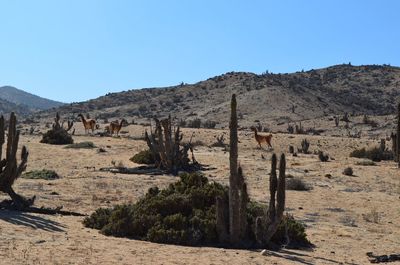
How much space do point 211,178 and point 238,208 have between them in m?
10.1

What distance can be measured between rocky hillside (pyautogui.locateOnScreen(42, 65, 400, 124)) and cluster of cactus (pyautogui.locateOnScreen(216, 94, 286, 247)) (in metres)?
45.7

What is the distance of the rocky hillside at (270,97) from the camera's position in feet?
202

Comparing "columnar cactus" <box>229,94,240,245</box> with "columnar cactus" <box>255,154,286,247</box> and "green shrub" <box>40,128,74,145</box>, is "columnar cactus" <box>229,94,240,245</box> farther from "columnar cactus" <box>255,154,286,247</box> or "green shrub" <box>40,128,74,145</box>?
"green shrub" <box>40,128,74,145</box>

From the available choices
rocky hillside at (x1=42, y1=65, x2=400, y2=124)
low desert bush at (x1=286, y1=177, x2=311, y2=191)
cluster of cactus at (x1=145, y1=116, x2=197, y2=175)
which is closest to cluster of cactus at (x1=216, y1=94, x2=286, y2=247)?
low desert bush at (x1=286, y1=177, x2=311, y2=191)

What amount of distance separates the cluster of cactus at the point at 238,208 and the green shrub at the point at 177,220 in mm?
226

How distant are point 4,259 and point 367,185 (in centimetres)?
1486

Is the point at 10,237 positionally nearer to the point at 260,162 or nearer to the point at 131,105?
the point at 260,162

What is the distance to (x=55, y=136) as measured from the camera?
105ft

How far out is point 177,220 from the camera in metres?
11.2

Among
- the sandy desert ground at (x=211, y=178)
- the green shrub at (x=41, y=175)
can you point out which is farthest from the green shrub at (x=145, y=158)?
the green shrub at (x=41, y=175)

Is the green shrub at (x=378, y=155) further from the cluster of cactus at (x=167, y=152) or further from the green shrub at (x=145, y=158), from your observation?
the green shrub at (x=145, y=158)

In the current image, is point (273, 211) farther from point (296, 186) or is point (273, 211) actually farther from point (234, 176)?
point (296, 186)

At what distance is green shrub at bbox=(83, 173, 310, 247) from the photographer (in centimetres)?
1089

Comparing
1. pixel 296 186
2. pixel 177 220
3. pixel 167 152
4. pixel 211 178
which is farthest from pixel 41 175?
pixel 177 220
